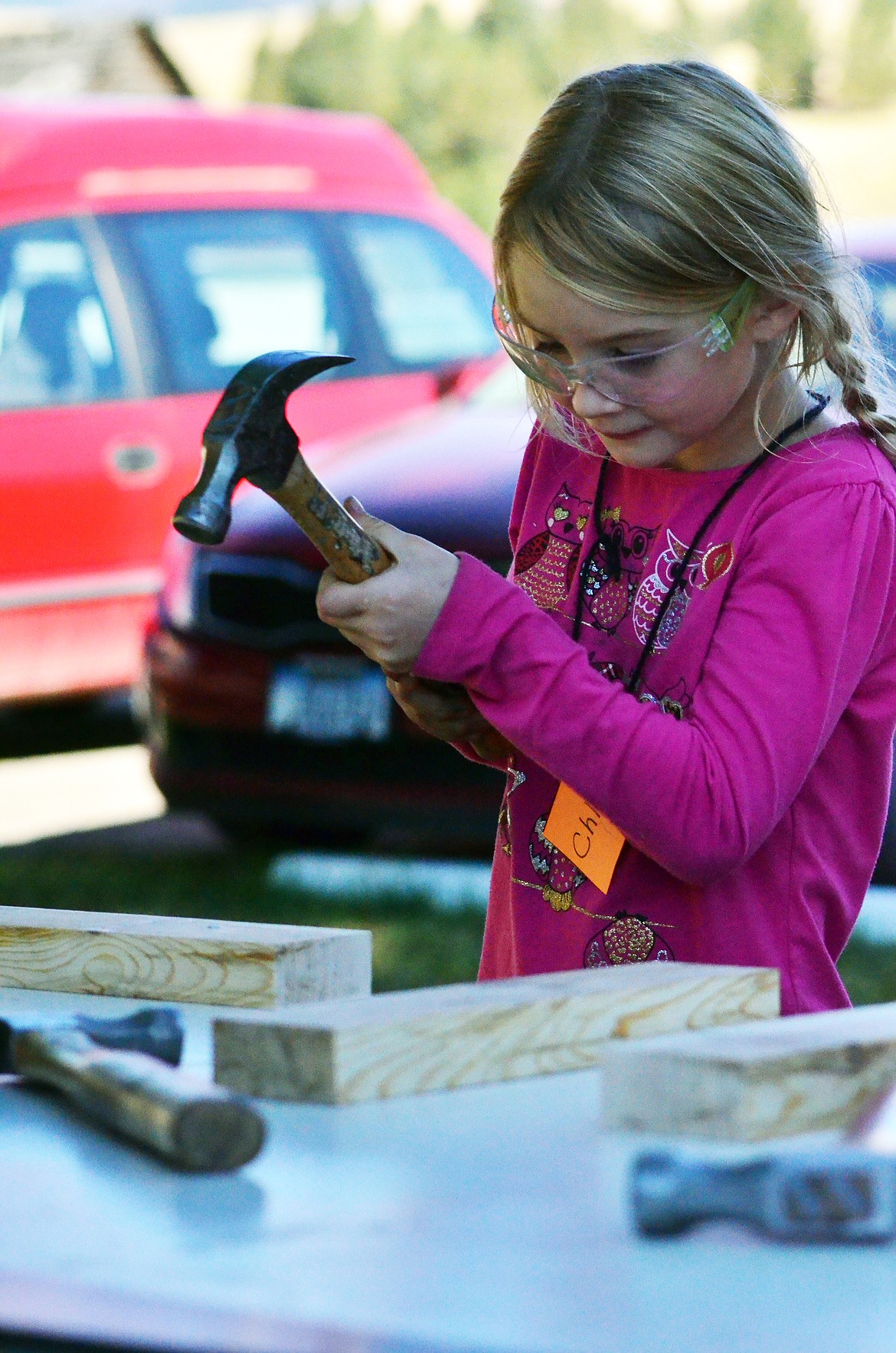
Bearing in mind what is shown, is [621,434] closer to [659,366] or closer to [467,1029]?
[659,366]

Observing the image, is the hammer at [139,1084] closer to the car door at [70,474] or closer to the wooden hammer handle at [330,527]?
the wooden hammer handle at [330,527]

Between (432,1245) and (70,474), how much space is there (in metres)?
5.76

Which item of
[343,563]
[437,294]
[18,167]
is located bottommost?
[437,294]

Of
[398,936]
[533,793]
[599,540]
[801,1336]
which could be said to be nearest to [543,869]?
[533,793]

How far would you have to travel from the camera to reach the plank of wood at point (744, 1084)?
127cm

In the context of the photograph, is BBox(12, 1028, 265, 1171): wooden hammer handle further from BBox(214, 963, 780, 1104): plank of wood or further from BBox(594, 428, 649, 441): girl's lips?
BBox(594, 428, 649, 441): girl's lips

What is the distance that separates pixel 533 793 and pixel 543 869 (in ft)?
0.28

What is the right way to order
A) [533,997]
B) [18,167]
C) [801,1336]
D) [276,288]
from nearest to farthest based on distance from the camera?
[801,1336], [533,997], [18,167], [276,288]

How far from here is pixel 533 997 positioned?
1484mm

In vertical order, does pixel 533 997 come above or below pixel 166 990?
above

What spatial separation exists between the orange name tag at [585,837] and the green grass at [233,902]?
2.61 metres

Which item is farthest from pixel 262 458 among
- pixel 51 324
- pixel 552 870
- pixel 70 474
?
pixel 51 324

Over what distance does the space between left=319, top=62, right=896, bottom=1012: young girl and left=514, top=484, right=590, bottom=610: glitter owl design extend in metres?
0.02

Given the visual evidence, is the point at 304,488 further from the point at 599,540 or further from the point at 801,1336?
the point at 801,1336
